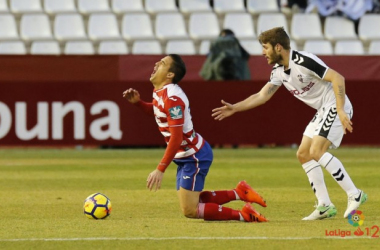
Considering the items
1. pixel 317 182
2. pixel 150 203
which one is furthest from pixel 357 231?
pixel 150 203

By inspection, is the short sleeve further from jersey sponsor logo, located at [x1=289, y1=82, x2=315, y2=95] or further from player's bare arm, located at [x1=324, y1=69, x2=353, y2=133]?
player's bare arm, located at [x1=324, y1=69, x2=353, y2=133]

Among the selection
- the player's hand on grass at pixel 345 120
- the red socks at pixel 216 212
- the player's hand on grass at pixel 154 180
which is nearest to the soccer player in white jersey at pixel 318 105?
the player's hand on grass at pixel 345 120

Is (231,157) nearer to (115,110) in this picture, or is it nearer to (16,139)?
(115,110)

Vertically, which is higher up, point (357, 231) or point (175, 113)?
point (175, 113)

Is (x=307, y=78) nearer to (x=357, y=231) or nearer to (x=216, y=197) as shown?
(x=216, y=197)

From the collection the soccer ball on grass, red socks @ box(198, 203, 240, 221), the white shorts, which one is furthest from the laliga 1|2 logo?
the soccer ball on grass

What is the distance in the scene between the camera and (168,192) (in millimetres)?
12180

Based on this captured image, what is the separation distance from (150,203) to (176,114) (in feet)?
8.24

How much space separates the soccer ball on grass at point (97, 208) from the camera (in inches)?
360

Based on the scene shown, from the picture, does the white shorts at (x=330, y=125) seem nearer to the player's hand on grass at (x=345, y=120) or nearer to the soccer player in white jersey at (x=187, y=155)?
the player's hand on grass at (x=345, y=120)

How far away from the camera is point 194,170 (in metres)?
8.86

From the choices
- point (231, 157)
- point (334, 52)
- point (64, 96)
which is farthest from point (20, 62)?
point (334, 52)

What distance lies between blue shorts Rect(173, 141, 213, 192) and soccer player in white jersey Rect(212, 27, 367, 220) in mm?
484

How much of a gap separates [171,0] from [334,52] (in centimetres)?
398
